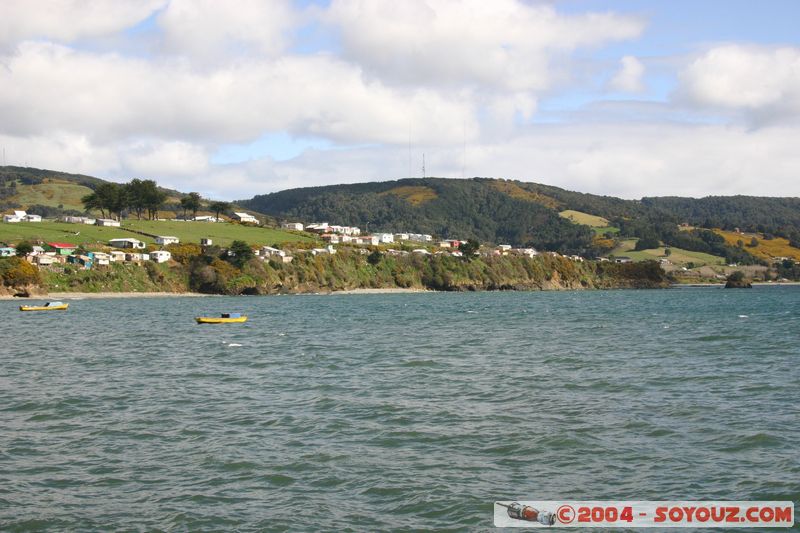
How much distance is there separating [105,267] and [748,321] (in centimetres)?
11921

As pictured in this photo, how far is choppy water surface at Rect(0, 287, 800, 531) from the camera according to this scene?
738 inches

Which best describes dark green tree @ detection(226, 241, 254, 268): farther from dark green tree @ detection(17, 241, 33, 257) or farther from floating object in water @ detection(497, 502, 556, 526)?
floating object in water @ detection(497, 502, 556, 526)

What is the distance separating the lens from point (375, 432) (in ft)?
84.6

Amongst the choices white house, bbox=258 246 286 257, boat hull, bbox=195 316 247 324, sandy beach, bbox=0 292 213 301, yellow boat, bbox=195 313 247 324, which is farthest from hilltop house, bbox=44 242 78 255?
boat hull, bbox=195 316 247 324

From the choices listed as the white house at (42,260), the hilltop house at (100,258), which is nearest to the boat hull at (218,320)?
the white house at (42,260)

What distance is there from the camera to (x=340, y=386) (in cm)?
3578

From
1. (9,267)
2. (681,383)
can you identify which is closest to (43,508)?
(681,383)

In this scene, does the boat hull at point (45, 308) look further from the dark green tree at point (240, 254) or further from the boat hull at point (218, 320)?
the dark green tree at point (240, 254)

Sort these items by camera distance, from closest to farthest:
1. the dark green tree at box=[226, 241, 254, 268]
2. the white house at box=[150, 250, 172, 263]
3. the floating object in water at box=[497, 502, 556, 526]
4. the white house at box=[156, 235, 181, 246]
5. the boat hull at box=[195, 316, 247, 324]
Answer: the floating object in water at box=[497, 502, 556, 526] → the boat hull at box=[195, 316, 247, 324] → the white house at box=[150, 250, 172, 263] → the dark green tree at box=[226, 241, 254, 268] → the white house at box=[156, 235, 181, 246]

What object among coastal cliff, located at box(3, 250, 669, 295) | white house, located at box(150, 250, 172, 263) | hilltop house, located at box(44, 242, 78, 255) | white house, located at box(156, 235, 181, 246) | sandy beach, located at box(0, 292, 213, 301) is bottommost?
sandy beach, located at box(0, 292, 213, 301)

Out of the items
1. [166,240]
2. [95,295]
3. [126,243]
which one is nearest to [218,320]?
[95,295]

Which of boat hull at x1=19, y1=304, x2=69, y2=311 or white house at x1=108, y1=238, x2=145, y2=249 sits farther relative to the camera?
white house at x1=108, y1=238, x2=145, y2=249

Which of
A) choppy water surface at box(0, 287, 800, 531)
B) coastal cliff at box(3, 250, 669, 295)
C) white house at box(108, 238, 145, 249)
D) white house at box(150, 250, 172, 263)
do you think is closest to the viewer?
choppy water surface at box(0, 287, 800, 531)

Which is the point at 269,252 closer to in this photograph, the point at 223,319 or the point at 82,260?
the point at 82,260
